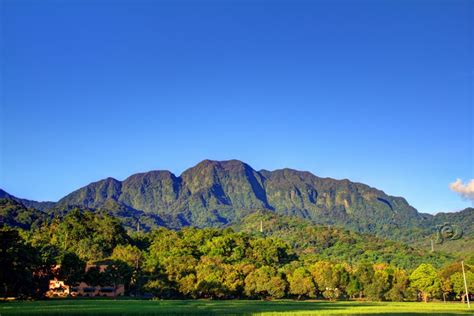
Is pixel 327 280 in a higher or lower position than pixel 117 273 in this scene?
lower

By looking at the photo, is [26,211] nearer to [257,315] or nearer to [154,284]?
[154,284]

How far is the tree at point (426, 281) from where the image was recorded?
7662 centimetres

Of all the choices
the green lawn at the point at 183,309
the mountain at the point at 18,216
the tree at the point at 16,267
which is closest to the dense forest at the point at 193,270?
the tree at the point at 16,267

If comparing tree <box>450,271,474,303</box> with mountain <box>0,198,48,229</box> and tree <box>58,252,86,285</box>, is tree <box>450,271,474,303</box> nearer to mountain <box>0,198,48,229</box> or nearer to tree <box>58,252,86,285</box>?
tree <box>58,252,86,285</box>

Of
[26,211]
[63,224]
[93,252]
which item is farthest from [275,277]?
[26,211]

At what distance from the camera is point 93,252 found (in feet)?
329

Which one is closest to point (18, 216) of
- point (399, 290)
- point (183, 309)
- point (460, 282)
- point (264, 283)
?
point (264, 283)

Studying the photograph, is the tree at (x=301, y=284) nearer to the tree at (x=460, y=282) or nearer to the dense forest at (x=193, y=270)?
the dense forest at (x=193, y=270)

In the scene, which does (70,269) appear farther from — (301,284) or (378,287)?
(378,287)

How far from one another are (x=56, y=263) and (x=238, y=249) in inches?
1862

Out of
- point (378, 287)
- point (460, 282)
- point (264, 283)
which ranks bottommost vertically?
point (378, 287)

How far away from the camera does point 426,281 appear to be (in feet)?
251

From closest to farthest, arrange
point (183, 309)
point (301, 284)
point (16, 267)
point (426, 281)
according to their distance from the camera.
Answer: point (183, 309), point (16, 267), point (301, 284), point (426, 281)

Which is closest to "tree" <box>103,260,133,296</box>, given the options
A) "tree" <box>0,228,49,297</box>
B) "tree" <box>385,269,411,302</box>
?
"tree" <box>0,228,49,297</box>
